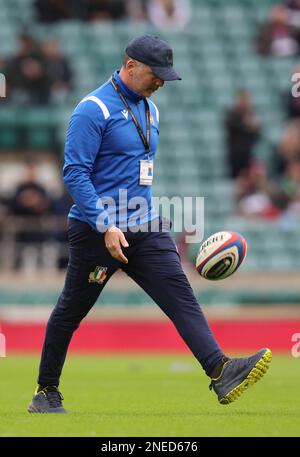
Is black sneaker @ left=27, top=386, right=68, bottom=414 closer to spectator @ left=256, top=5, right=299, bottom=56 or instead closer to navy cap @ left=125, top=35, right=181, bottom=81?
navy cap @ left=125, top=35, right=181, bottom=81

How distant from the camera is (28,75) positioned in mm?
20719

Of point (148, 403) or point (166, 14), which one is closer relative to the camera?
point (148, 403)

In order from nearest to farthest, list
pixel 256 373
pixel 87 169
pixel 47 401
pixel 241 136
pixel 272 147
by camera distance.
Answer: pixel 256 373 → pixel 87 169 → pixel 47 401 → pixel 241 136 → pixel 272 147

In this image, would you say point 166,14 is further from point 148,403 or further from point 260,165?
point 148,403

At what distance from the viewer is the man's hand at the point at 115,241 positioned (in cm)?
816

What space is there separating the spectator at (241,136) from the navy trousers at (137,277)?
1220 cm

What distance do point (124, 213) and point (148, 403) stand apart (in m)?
1.80

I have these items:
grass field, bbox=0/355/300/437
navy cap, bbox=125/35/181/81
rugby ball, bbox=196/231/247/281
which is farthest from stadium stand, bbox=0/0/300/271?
navy cap, bbox=125/35/181/81

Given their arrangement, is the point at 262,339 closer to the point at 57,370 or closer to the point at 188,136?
the point at 188,136

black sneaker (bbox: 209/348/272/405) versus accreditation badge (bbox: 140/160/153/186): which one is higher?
accreditation badge (bbox: 140/160/153/186)

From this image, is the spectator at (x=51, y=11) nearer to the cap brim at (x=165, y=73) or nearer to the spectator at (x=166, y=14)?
the spectator at (x=166, y=14)

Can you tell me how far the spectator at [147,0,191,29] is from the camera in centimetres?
2291

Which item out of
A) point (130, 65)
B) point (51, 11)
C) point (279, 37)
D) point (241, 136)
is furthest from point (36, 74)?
point (130, 65)

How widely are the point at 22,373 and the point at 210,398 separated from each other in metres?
3.64
